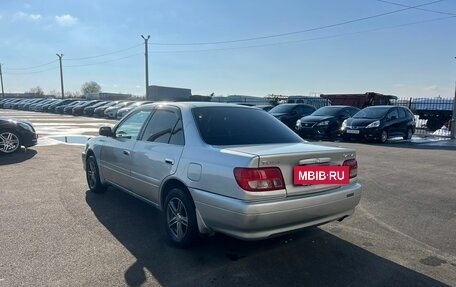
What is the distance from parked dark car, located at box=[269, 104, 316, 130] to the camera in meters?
18.4

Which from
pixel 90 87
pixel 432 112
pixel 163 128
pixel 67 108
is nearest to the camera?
pixel 163 128

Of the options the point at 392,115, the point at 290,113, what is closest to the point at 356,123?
the point at 392,115

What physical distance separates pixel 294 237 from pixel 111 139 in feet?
10.3

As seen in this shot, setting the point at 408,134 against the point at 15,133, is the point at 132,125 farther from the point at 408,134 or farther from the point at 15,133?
the point at 408,134

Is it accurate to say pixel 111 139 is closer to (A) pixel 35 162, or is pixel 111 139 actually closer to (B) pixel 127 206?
(B) pixel 127 206

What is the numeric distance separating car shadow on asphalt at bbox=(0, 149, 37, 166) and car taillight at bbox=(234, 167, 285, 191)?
7.79 m

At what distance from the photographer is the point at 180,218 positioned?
159 inches

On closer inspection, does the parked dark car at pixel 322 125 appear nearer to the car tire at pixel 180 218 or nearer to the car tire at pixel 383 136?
the car tire at pixel 383 136

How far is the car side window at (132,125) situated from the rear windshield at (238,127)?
41.2 inches

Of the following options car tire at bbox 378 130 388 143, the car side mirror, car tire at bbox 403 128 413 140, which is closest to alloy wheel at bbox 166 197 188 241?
the car side mirror

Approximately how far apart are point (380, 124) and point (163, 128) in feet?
40.6

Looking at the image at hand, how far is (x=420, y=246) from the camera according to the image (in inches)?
165

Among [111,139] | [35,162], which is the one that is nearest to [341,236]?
[111,139]

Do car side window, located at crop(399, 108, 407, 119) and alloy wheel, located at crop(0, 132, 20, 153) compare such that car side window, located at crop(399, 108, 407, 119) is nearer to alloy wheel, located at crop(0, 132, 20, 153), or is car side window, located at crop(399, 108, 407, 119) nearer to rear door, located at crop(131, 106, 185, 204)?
rear door, located at crop(131, 106, 185, 204)
